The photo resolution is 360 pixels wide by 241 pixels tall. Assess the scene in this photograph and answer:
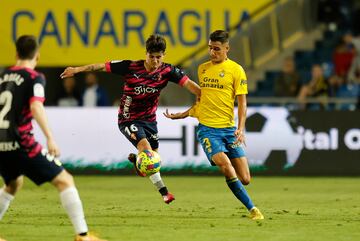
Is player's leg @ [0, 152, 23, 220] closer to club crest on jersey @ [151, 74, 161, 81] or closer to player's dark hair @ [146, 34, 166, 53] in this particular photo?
player's dark hair @ [146, 34, 166, 53]

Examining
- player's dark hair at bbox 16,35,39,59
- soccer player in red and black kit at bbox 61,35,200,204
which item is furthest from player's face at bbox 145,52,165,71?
player's dark hair at bbox 16,35,39,59

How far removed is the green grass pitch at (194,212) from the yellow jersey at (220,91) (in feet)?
3.79

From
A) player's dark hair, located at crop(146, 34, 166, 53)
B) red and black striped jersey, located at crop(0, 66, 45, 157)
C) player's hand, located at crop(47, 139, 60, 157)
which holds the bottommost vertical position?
player's hand, located at crop(47, 139, 60, 157)

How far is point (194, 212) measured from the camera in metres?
12.9

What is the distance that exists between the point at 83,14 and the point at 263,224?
41.7 ft

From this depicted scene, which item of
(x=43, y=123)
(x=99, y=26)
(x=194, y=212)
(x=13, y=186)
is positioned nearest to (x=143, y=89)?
(x=194, y=212)

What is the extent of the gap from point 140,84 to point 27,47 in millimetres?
3884

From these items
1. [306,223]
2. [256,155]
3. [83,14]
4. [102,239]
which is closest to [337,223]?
[306,223]

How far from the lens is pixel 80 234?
30.6 ft

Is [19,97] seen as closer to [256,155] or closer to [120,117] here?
[120,117]

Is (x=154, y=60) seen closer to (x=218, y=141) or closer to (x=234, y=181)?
(x=218, y=141)

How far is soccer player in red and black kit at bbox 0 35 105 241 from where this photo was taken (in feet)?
30.3

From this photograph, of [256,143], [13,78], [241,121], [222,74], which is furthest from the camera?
[256,143]

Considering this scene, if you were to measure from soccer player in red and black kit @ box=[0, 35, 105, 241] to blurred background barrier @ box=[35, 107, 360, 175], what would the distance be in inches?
390
